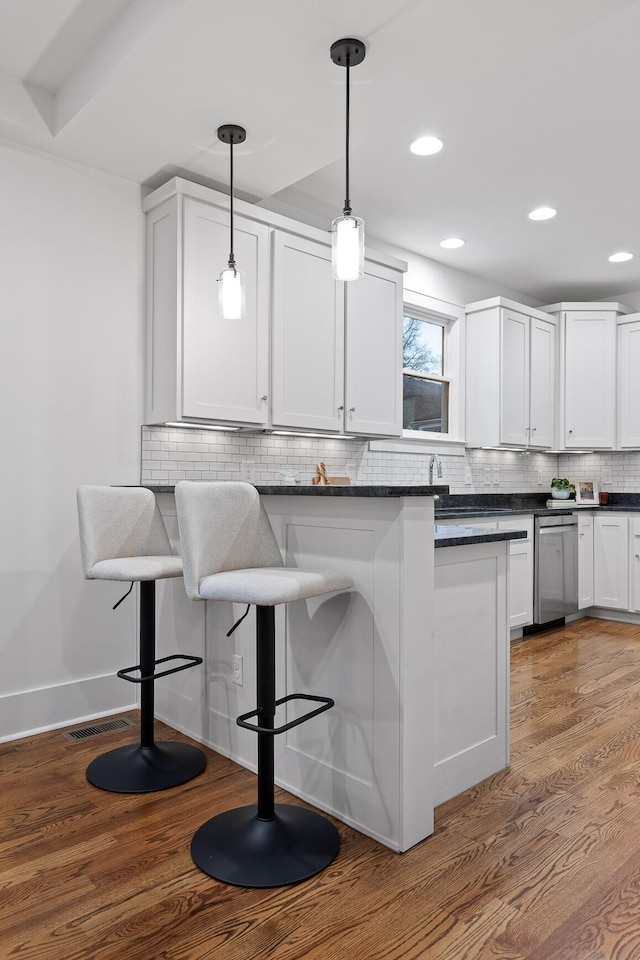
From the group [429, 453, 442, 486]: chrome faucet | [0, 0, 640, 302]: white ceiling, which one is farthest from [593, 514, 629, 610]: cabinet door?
[0, 0, 640, 302]: white ceiling

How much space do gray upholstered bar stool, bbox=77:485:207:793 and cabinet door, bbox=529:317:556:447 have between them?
150 inches

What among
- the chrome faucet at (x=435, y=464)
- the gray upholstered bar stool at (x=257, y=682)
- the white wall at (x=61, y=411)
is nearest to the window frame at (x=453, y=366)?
the chrome faucet at (x=435, y=464)

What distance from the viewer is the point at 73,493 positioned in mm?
3080

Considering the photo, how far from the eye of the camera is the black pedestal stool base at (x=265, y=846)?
179cm

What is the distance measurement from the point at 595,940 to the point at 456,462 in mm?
3981

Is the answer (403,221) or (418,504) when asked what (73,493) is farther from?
(403,221)

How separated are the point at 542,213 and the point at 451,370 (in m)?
1.44

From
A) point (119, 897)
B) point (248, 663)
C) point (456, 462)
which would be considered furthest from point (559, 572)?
point (119, 897)

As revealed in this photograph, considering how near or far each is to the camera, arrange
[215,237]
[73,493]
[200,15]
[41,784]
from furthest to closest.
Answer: [215,237] → [73,493] → [41,784] → [200,15]

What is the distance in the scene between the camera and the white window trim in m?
5.00

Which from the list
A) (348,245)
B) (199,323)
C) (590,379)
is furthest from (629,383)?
(348,245)

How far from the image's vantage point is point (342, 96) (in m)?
2.60

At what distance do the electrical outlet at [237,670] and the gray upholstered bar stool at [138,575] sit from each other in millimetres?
139

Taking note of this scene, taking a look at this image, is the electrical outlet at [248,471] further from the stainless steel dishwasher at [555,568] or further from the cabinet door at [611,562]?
the cabinet door at [611,562]
